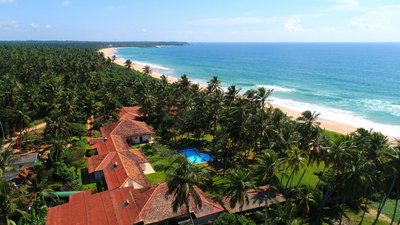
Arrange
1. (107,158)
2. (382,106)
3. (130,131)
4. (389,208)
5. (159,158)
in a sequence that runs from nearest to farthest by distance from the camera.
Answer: (389,208)
(107,158)
(159,158)
(130,131)
(382,106)

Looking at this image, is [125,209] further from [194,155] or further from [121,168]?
[194,155]

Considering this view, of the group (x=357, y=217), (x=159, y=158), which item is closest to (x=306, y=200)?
(x=357, y=217)

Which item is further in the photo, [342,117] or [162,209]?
[342,117]

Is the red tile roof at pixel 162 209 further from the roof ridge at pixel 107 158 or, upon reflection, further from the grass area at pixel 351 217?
the grass area at pixel 351 217

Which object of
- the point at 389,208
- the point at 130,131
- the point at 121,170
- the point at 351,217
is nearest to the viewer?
the point at 351,217

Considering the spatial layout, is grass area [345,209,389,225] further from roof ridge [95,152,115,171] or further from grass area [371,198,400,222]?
roof ridge [95,152,115,171]

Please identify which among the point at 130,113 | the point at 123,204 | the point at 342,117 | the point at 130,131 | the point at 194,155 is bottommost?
the point at 342,117

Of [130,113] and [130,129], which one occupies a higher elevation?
[130,129]

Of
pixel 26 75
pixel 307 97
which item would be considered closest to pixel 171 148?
pixel 26 75

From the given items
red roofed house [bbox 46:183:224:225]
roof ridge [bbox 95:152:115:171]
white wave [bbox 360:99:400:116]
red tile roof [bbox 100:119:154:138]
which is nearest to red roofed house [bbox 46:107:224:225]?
red roofed house [bbox 46:183:224:225]
